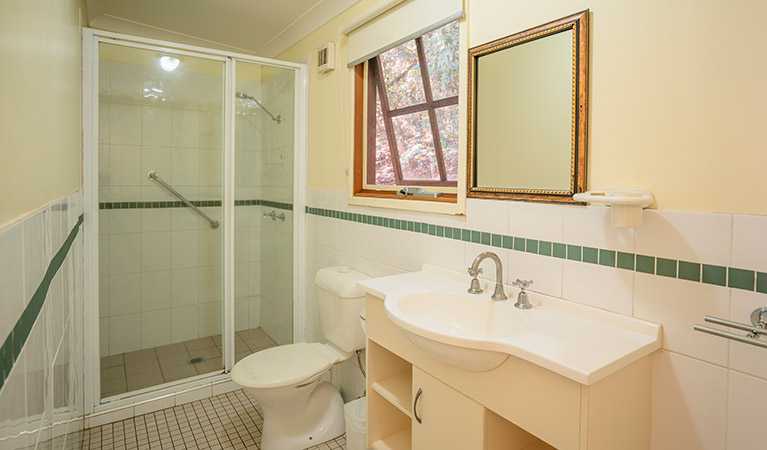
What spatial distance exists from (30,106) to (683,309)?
1509 millimetres

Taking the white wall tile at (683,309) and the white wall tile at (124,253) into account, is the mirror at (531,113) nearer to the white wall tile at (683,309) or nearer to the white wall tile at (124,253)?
the white wall tile at (683,309)

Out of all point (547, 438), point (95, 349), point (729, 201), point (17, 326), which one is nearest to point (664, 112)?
point (729, 201)

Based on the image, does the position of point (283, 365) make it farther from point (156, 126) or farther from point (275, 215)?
point (156, 126)

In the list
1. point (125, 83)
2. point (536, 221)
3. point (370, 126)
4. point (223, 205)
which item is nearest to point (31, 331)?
point (536, 221)

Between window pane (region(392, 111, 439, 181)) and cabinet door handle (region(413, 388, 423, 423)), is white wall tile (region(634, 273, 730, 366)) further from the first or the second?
window pane (region(392, 111, 439, 181))

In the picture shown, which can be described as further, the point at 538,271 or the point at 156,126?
the point at 156,126

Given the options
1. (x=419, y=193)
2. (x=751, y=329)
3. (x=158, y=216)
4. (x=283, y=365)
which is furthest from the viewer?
(x=158, y=216)

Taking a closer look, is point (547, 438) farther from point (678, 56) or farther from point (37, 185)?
point (37, 185)

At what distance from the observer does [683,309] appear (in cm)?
105

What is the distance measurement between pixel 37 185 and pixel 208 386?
208cm

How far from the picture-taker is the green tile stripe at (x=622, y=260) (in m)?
0.96

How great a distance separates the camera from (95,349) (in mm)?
2273

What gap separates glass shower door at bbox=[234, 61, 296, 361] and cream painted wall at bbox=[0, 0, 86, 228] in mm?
1406

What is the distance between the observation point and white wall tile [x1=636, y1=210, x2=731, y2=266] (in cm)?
98
